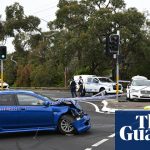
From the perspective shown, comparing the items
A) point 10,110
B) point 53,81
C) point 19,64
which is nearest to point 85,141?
point 10,110

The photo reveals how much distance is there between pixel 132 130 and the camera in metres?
7.18

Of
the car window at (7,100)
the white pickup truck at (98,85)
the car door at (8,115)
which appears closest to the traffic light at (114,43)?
the white pickup truck at (98,85)

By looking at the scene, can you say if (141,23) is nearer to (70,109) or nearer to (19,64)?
(19,64)

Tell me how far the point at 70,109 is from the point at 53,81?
153ft

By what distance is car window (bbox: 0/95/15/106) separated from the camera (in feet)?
47.0

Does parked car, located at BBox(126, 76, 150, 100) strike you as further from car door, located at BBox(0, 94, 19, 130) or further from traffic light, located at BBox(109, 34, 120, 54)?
car door, located at BBox(0, 94, 19, 130)

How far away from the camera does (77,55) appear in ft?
172

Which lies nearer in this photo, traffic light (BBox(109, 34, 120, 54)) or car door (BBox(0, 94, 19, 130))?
car door (BBox(0, 94, 19, 130))

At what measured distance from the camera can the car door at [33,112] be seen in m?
14.3

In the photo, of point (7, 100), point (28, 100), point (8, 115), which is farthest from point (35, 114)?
point (7, 100)

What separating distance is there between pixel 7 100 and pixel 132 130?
25.2 feet

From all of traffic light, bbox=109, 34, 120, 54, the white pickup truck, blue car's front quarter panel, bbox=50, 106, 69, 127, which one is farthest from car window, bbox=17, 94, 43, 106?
the white pickup truck

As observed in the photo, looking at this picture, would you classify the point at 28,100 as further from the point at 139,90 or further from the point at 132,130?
the point at 139,90

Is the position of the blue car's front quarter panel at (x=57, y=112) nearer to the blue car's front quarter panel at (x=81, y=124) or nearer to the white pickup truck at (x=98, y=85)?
the blue car's front quarter panel at (x=81, y=124)
